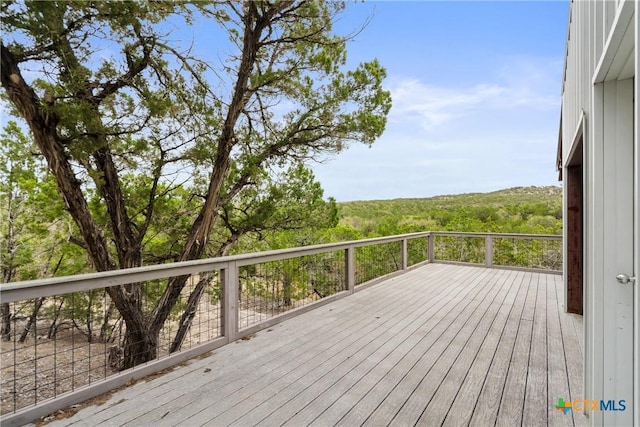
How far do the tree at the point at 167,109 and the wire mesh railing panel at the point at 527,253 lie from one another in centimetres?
517

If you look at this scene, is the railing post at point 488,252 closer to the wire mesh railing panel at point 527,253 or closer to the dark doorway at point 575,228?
the wire mesh railing panel at point 527,253

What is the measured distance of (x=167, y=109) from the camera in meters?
5.44

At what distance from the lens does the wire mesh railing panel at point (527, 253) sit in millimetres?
7786

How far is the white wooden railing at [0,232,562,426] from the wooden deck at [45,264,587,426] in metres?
0.23

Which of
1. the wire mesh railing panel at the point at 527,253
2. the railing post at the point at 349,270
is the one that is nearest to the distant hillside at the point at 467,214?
the wire mesh railing panel at the point at 527,253

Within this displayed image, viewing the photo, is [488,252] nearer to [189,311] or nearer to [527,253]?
[527,253]

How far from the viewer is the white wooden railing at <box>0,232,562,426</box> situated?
7.25 feet

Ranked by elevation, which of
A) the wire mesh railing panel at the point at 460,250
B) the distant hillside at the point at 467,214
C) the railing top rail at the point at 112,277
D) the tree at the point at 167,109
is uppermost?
the tree at the point at 167,109

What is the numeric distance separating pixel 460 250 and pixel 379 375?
707 centimetres

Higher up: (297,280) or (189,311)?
(297,280)

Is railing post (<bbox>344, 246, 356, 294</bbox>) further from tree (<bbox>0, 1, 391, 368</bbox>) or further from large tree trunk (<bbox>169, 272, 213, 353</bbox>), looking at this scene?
tree (<bbox>0, 1, 391, 368</bbox>)

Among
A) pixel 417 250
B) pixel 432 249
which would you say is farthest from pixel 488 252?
pixel 417 250

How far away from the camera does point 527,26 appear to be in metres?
6.55

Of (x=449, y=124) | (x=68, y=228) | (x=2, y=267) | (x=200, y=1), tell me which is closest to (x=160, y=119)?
(x=200, y=1)
